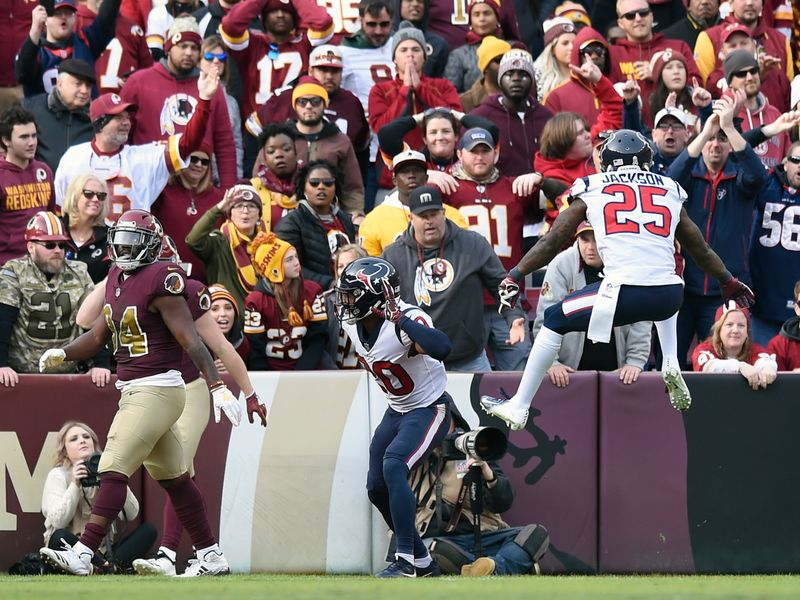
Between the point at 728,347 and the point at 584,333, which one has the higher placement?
the point at 584,333

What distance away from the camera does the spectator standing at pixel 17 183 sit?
438 inches

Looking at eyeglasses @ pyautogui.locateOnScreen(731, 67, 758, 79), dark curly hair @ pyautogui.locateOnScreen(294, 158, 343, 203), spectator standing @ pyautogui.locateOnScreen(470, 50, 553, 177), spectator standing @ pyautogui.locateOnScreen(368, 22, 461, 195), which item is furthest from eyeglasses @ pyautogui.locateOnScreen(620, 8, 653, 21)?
dark curly hair @ pyautogui.locateOnScreen(294, 158, 343, 203)

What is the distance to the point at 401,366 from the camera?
A: 350 inches

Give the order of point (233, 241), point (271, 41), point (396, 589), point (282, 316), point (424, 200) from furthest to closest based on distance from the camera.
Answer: point (271, 41) → point (233, 241) → point (282, 316) → point (424, 200) → point (396, 589)

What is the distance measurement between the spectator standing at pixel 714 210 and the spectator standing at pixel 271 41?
3.84 metres

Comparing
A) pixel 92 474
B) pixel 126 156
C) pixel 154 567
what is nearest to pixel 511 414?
pixel 154 567

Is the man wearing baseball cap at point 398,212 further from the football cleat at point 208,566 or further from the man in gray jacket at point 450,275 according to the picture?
the football cleat at point 208,566

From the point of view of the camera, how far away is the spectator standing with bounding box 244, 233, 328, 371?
35.0ft

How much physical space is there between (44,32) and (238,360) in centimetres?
611

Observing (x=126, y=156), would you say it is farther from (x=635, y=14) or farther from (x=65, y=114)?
(x=635, y=14)

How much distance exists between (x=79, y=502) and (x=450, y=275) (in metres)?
3.03

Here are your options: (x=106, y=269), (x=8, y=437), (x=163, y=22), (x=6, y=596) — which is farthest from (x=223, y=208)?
(x=6, y=596)

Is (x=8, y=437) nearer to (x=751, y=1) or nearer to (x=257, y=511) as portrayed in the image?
(x=257, y=511)

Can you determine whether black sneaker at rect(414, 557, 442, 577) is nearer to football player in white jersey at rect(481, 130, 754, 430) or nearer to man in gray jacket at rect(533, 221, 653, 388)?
football player in white jersey at rect(481, 130, 754, 430)
